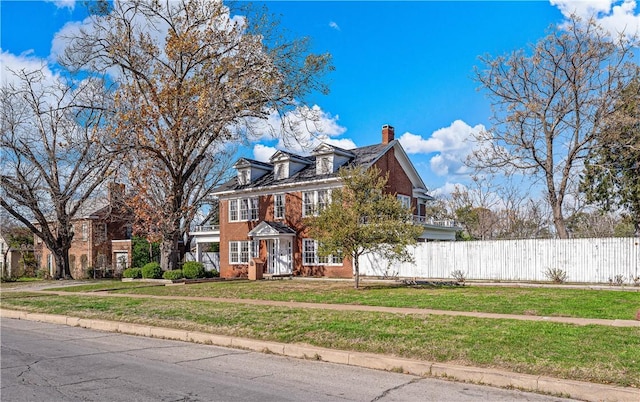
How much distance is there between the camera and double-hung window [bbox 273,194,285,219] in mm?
35125

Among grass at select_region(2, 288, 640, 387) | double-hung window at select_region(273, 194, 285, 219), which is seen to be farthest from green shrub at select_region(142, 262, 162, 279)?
grass at select_region(2, 288, 640, 387)

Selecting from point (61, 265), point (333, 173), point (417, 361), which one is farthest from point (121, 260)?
point (417, 361)

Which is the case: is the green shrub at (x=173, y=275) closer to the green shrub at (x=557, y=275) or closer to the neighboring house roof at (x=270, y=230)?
the neighboring house roof at (x=270, y=230)

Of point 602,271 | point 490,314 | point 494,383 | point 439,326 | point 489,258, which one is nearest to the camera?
point 494,383

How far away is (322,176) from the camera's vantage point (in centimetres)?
3288

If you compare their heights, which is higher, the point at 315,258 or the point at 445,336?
the point at 445,336

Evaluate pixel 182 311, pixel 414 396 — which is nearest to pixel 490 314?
pixel 414 396

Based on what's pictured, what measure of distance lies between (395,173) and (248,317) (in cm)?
2295

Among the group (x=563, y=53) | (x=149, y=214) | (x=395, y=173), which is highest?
(x=563, y=53)

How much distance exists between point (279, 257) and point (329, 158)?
7098 millimetres

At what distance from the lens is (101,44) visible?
93.4 feet

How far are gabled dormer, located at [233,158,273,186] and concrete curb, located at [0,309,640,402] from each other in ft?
80.8

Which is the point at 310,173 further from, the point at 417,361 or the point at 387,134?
the point at 417,361

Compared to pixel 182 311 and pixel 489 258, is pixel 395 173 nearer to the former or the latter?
pixel 489 258
